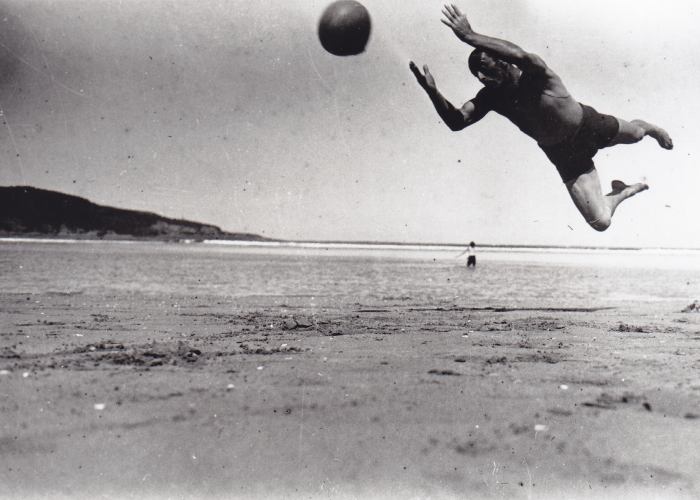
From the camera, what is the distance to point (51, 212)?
225ft

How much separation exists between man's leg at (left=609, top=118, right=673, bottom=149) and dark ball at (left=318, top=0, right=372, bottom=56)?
3.48 m

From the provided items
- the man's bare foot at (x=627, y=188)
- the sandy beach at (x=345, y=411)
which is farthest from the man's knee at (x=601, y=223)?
the sandy beach at (x=345, y=411)

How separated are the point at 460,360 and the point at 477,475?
3099mm

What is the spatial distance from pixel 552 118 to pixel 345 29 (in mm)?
2816

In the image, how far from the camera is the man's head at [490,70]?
22.9ft

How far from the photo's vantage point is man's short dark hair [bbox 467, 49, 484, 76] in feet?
22.8

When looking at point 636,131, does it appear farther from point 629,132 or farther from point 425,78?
point 425,78

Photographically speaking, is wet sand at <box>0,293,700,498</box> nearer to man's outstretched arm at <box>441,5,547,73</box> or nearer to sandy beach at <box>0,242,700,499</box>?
sandy beach at <box>0,242,700,499</box>

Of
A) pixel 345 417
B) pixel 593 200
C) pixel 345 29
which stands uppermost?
pixel 345 29

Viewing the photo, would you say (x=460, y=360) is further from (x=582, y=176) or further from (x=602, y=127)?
(x=602, y=127)

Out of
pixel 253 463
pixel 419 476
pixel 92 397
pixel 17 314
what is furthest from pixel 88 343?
pixel 419 476

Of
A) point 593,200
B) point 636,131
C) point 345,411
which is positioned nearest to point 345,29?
point 593,200

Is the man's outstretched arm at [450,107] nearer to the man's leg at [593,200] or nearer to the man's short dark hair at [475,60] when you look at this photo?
the man's short dark hair at [475,60]

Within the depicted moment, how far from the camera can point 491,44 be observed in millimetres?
6184
